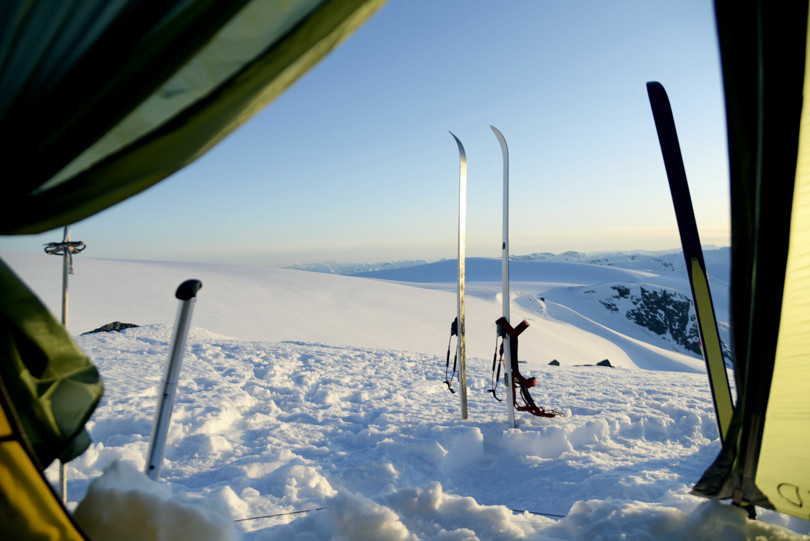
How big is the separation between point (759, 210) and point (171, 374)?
2099 mm

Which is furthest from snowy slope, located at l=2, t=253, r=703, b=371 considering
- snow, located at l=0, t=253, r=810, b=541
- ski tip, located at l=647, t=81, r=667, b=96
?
ski tip, located at l=647, t=81, r=667, b=96

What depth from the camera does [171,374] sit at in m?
1.50

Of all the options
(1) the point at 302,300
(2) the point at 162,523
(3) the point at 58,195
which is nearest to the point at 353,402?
(2) the point at 162,523

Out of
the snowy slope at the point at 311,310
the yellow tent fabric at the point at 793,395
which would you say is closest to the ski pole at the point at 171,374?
the yellow tent fabric at the point at 793,395

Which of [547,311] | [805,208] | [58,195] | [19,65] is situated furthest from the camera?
[547,311]

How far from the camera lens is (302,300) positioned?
51.3 ft

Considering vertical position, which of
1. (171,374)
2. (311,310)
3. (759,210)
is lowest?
(311,310)

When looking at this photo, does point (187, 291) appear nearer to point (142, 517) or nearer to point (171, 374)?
point (171, 374)

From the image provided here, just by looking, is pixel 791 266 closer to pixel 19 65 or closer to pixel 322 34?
pixel 322 34

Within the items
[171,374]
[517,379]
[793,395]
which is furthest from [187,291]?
[517,379]

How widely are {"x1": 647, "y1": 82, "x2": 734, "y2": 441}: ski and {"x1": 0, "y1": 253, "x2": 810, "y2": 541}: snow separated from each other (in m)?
0.56

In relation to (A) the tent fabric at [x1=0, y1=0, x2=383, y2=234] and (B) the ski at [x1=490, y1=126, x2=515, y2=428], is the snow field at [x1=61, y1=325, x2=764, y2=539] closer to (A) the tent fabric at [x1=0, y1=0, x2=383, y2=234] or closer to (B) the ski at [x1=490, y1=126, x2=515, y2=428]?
(B) the ski at [x1=490, y1=126, x2=515, y2=428]

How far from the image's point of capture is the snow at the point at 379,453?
1.75 m

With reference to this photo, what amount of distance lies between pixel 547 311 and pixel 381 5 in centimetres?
2370
